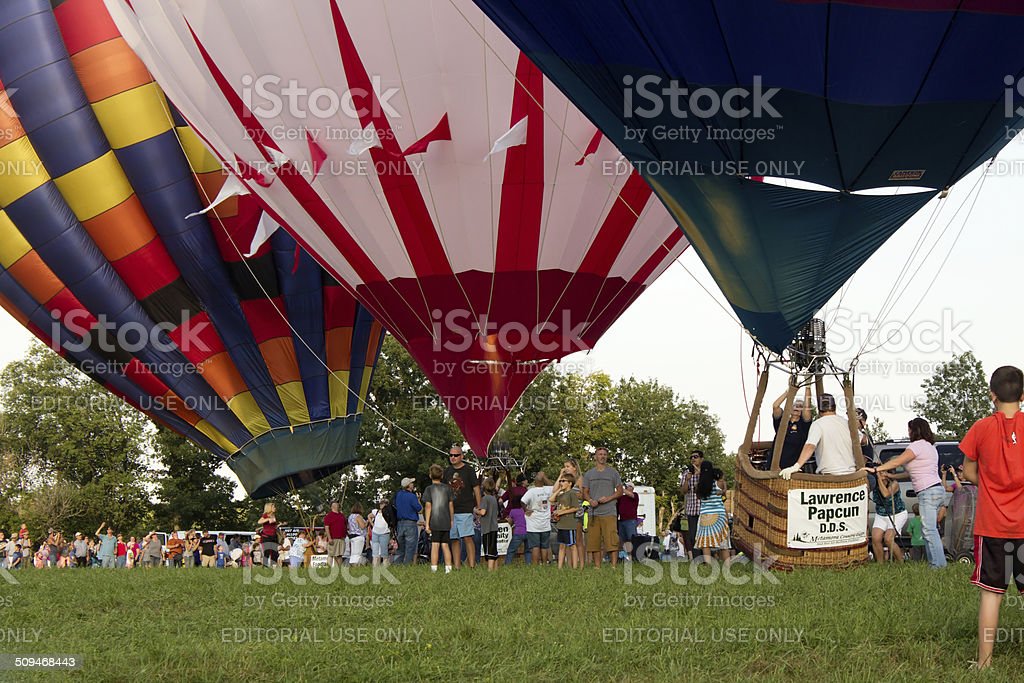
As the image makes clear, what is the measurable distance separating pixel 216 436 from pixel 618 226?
8.64 meters

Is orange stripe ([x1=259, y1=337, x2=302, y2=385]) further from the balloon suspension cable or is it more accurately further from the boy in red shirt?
the boy in red shirt

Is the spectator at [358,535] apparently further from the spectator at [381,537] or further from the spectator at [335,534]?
the spectator at [381,537]

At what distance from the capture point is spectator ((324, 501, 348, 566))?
16.0 m

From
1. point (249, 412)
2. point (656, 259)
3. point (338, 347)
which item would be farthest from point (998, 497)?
point (249, 412)

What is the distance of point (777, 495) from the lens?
29.1 feet

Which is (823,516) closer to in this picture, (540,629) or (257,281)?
(540,629)

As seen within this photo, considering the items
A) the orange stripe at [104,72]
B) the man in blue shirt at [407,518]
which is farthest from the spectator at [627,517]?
the orange stripe at [104,72]

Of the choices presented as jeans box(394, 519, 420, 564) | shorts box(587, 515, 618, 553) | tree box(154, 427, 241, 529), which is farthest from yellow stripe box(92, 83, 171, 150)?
tree box(154, 427, 241, 529)

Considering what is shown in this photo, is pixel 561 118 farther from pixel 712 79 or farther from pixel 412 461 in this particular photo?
pixel 412 461

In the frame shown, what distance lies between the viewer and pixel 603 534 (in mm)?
11945

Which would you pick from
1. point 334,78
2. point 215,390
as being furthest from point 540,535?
point 215,390

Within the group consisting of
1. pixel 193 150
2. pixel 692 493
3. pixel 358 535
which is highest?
pixel 193 150

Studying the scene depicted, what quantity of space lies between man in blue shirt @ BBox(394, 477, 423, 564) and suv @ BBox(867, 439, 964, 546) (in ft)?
18.9

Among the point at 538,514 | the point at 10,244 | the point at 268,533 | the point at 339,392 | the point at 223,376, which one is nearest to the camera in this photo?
the point at 538,514
